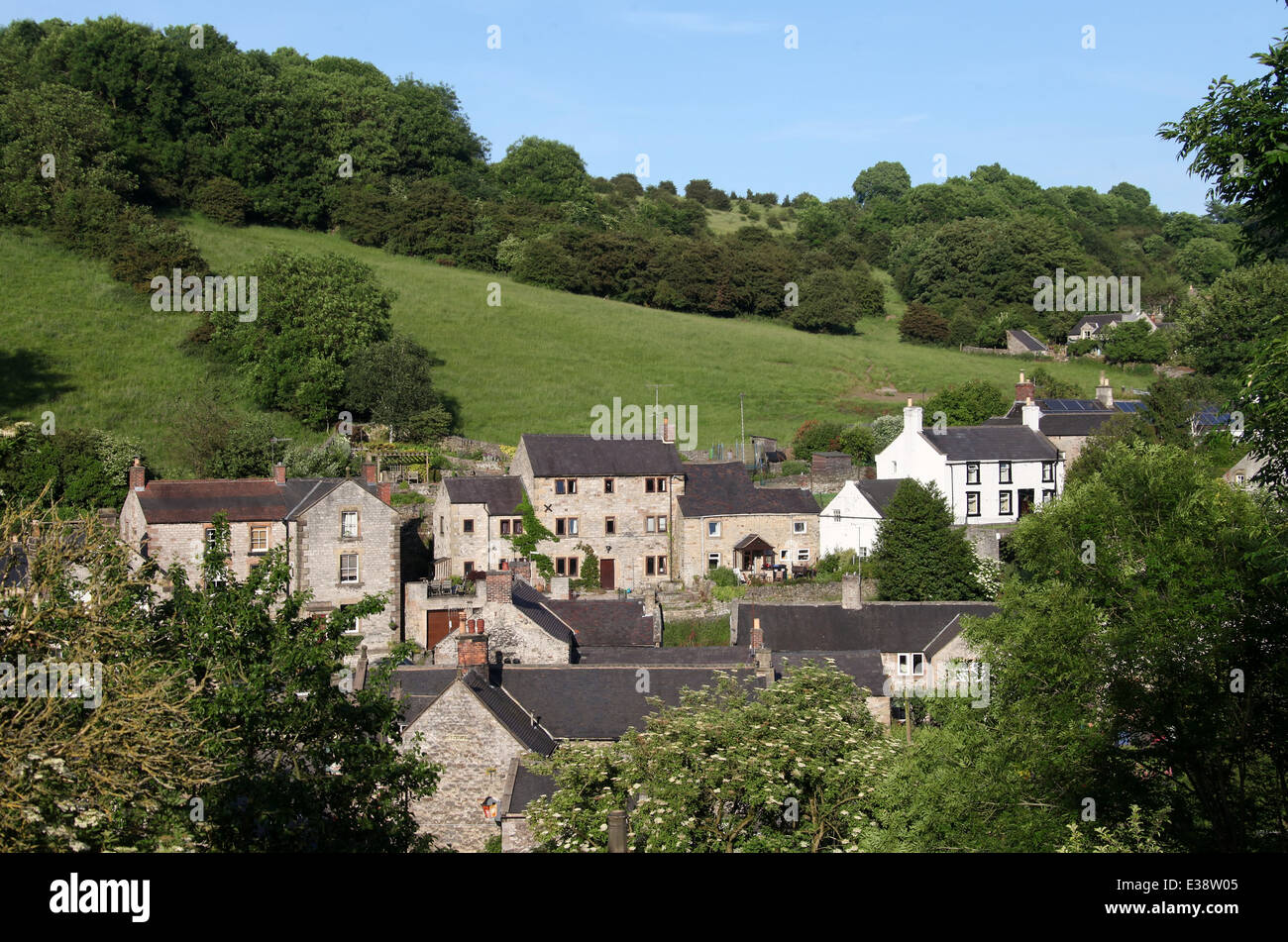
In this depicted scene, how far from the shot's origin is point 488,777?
26.9 meters

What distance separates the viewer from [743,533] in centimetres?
5362

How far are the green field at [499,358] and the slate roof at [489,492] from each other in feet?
52.5

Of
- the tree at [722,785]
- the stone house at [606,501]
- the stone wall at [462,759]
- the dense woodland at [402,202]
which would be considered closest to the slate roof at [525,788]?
the stone wall at [462,759]

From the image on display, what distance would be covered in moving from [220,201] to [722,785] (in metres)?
90.9

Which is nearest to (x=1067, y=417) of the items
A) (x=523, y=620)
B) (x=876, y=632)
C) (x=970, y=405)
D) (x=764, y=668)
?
(x=970, y=405)

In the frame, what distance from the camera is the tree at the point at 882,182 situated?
173 m

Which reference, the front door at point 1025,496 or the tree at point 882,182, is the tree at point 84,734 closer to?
the front door at point 1025,496

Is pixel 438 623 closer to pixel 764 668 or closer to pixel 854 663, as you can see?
pixel 854 663

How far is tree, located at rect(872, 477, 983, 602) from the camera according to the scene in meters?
→ 47.1

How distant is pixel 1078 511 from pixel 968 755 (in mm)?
8863

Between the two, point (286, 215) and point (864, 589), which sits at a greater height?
point (286, 215)

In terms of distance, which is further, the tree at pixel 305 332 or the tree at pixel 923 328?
the tree at pixel 923 328

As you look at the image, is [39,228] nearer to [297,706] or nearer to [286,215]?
[286,215]
